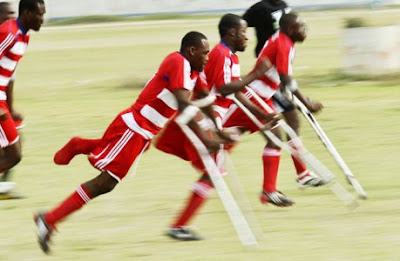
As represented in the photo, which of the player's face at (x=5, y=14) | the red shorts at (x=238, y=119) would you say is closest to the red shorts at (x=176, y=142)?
the red shorts at (x=238, y=119)

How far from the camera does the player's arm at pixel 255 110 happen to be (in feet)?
26.3

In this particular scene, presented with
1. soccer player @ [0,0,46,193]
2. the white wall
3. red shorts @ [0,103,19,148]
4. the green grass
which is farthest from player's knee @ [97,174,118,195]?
the white wall

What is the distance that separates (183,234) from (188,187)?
230cm

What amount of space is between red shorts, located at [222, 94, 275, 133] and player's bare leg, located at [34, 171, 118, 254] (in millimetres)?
1966

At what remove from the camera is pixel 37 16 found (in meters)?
8.56

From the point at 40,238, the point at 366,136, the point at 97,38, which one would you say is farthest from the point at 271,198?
the point at 97,38

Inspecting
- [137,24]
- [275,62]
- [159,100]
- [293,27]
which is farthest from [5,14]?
[137,24]

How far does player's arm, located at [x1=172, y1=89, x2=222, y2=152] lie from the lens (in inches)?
274

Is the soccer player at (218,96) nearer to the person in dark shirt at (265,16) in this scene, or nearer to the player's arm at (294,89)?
the player's arm at (294,89)

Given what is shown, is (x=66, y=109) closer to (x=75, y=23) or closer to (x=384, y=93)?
(x=384, y=93)

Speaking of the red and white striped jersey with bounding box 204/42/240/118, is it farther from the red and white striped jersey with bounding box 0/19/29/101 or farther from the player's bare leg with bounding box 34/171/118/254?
the red and white striped jersey with bounding box 0/19/29/101

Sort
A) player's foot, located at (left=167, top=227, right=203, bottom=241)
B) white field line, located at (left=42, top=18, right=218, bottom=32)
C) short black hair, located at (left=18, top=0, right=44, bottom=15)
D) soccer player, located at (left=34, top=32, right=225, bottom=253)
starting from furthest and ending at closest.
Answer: white field line, located at (left=42, top=18, right=218, bottom=32) < short black hair, located at (left=18, top=0, right=44, bottom=15) < player's foot, located at (left=167, top=227, right=203, bottom=241) < soccer player, located at (left=34, top=32, right=225, bottom=253)

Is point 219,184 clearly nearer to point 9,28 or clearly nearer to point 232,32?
Result: point 232,32

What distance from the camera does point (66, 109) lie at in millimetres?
16141
